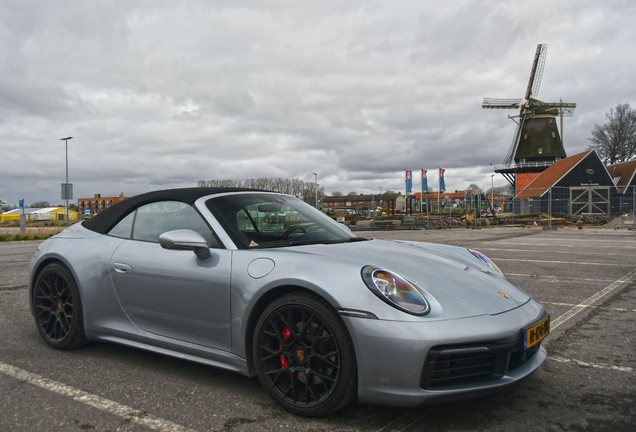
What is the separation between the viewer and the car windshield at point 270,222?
2.94m

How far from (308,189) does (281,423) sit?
312 feet

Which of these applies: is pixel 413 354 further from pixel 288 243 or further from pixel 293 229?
pixel 293 229

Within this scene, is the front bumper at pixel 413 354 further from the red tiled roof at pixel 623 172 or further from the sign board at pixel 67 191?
the red tiled roof at pixel 623 172

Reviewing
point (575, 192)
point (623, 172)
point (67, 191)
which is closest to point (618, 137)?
point (623, 172)

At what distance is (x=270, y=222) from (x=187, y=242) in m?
0.80

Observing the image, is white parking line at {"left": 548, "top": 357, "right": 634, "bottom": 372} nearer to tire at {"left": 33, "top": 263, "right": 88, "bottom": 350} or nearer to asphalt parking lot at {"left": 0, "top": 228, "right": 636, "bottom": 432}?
asphalt parking lot at {"left": 0, "top": 228, "right": 636, "bottom": 432}

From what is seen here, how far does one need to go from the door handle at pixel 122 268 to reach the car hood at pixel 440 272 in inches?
47.9

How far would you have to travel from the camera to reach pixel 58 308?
3473mm

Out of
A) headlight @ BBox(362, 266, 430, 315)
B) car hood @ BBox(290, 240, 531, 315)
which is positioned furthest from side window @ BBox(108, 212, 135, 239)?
headlight @ BBox(362, 266, 430, 315)

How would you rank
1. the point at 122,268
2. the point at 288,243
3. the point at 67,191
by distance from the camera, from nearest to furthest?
1. the point at 288,243
2. the point at 122,268
3. the point at 67,191

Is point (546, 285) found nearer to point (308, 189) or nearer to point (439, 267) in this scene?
point (439, 267)

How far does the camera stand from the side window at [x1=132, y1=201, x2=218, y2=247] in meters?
3.03

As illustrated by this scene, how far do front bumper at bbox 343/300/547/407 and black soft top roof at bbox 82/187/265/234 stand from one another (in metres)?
1.58

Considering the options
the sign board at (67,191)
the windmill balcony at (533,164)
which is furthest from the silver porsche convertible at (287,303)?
the windmill balcony at (533,164)
